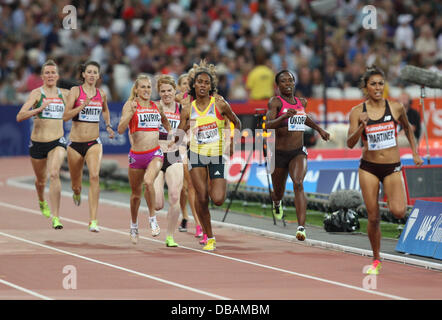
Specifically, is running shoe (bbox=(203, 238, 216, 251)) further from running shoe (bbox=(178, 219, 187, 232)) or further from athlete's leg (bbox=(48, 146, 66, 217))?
athlete's leg (bbox=(48, 146, 66, 217))

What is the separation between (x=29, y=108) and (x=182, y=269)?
469 centimetres

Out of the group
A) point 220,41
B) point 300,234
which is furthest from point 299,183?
point 220,41

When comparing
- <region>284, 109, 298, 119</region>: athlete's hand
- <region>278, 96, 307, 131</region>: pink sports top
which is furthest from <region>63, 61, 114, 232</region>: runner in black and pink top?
<region>284, 109, 298, 119</region>: athlete's hand

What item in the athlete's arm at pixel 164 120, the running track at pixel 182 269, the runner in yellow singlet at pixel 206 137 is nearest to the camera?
the running track at pixel 182 269

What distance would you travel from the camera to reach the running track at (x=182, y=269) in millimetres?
10117

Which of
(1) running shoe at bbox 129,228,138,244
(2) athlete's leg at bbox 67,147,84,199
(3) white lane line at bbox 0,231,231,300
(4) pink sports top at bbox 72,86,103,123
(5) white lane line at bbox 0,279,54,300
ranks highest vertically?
(4) pink sports top at bbox 72,86,103,123

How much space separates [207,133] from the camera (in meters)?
12.9

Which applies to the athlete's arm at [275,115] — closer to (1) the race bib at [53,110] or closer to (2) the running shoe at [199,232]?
(2) the running shoe at [199,232]

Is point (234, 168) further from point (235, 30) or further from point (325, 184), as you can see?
point (235, 30)

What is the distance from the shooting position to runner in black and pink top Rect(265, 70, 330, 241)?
44.0 ft

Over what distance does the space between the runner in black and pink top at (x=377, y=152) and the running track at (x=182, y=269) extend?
0.82 meters

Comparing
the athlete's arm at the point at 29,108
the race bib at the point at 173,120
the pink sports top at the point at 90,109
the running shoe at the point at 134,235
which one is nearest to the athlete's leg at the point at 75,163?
the pink sports top at the point at 90,109

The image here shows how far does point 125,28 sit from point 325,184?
15151 millimetres

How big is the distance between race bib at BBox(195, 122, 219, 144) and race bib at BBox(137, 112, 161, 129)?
1.03 meters
